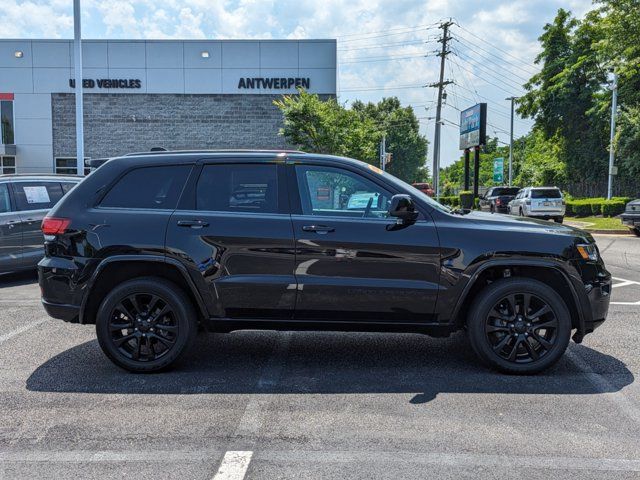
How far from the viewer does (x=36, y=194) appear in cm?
964

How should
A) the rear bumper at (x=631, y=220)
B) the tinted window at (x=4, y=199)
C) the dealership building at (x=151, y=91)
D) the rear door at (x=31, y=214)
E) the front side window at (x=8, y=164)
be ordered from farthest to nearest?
1. the front side window at (x=8, y=164)
2. the dealership building at (x=151, y=91)
3. the rear bumper at (x=631, y=220)
4. the rear door at (x=31, y=214)
5. the tinted window at (x=4, y=199)

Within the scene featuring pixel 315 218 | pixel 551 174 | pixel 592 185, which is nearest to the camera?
pixel 315 218

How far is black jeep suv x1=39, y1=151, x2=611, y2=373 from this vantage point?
15.2ft

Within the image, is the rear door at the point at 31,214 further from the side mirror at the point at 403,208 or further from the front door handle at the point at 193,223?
the side mirror at the point at 403,208

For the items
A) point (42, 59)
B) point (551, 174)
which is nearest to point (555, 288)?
point (42, 59)

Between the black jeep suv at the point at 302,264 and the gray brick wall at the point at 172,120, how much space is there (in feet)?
85.3

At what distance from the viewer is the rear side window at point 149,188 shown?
4879 mm

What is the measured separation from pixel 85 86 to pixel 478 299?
3027 cm

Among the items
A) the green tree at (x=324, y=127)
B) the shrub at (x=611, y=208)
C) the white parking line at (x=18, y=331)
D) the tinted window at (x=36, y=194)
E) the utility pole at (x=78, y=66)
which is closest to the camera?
the white parking line at (x=18, y=331)

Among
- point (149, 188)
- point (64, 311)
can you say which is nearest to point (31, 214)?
point (64, 311)

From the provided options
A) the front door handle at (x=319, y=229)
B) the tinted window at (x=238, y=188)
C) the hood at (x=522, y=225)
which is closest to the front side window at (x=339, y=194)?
the front door handle at (x=319, y=229)

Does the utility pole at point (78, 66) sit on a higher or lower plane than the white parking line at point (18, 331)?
higher

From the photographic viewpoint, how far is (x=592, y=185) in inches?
1549

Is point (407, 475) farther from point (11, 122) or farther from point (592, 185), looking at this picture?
point (592, 185)
